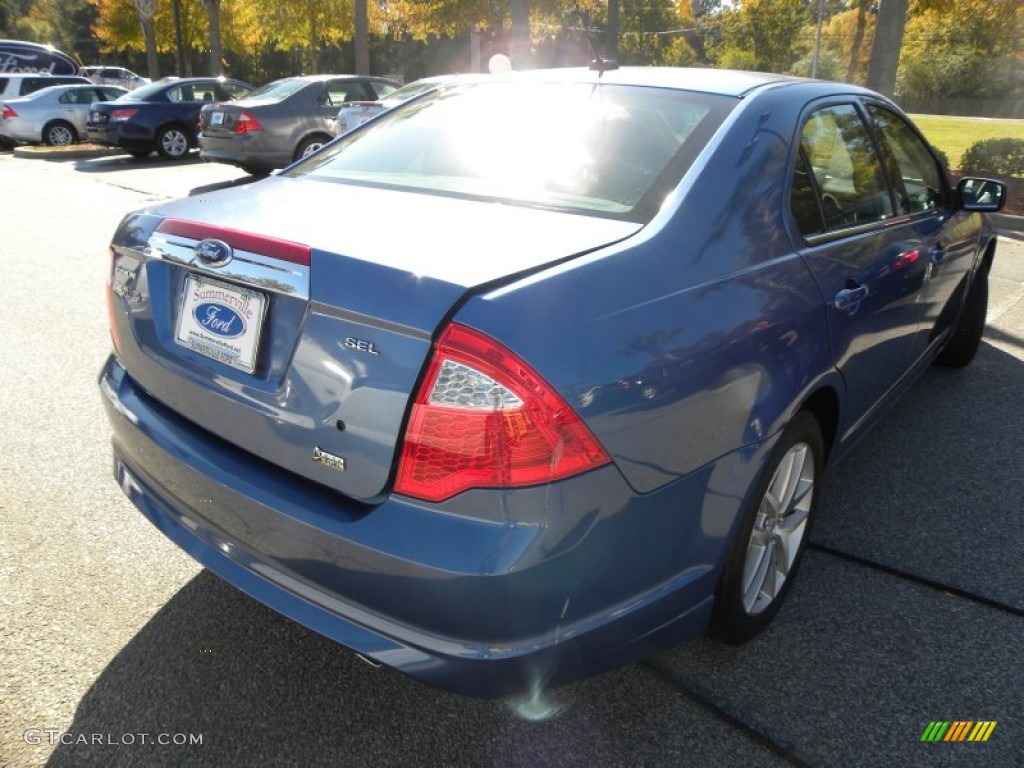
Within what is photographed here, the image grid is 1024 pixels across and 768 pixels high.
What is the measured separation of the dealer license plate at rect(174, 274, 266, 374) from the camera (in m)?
1.92

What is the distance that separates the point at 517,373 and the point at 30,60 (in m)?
31.5

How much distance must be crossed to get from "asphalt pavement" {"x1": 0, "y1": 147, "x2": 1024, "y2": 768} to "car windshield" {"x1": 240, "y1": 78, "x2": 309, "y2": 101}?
34.9 feet

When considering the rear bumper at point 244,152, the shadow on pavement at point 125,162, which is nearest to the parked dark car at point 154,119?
the shadow on pavement at point 125,162

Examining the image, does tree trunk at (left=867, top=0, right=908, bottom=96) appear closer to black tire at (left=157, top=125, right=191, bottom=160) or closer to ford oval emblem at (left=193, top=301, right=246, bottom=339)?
Result: ford oval emblem at (left=193, top=301, right=246, bottom=339)

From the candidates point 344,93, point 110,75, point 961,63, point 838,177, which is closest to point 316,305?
point 838,177

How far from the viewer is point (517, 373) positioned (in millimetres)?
1618

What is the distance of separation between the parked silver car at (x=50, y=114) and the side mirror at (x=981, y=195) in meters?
20.3

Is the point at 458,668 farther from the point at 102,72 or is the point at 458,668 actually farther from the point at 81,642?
the point at 102,72

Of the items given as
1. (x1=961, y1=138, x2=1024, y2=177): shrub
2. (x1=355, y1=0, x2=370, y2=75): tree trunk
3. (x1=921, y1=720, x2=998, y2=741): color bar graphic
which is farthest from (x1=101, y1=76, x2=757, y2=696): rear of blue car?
(x1=355, y1=0, x2=370, y2=75): tree trunk

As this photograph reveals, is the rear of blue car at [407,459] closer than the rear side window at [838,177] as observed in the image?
Yes

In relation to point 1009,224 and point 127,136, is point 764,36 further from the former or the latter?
point 1009,224

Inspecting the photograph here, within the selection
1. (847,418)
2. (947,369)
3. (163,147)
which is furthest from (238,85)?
(847,418)

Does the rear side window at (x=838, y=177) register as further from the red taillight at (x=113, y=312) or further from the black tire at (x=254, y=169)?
the black tire at (x=254, y=169)

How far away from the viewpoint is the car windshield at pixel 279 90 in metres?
13.0
